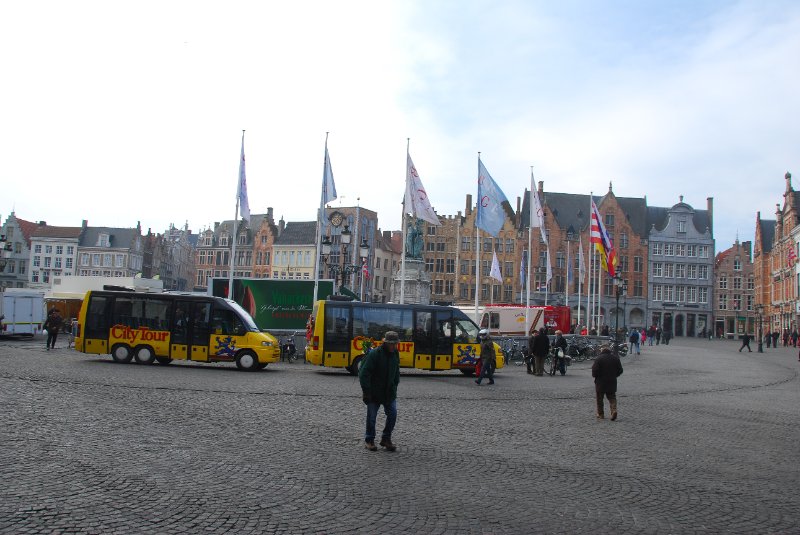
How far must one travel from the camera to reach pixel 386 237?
98.1 m

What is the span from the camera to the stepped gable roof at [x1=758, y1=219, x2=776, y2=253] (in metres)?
86.8

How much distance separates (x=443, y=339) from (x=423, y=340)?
677 millimetres

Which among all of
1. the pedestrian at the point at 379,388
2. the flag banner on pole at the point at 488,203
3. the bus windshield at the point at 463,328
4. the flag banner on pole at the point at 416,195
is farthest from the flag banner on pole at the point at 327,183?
the pedestrian at the point at 379,388

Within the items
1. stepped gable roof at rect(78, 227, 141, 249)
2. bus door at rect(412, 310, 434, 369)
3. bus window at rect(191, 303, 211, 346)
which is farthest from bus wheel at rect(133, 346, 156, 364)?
stepped gable roof at rect(78, 227, 141, 249)

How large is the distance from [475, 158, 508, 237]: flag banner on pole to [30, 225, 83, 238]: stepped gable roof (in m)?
83.4

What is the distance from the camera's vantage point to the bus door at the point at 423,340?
22562 mm

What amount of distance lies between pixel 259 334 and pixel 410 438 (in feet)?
42.4

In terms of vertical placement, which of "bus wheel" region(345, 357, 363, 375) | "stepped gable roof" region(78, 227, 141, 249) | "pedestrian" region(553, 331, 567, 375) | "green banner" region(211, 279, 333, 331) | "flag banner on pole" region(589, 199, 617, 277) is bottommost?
"bus wheel" region(345, 357, 363, 375)

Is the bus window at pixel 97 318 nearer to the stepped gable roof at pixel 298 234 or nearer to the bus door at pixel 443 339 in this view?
the bus door at pixel 443 339

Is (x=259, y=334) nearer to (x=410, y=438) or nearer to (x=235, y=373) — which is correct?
(x=235, y=373)

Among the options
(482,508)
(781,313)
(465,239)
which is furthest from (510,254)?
(482,508)

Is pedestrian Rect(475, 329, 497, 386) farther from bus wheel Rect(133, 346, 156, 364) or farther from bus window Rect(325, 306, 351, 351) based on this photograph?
bus wheel Rect(133, 346, 156, 364)

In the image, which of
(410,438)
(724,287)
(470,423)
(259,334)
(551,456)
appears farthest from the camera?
(724,287)

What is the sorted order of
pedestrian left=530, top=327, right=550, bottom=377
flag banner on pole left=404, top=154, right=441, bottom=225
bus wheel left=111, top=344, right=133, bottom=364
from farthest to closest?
flag banner on pole left=404, top=154, right=441, bottom=225
pedestrian left=530, top=327, right=550, bottom=377
bus wheel left=111, top=344, right=133, bottom=364
